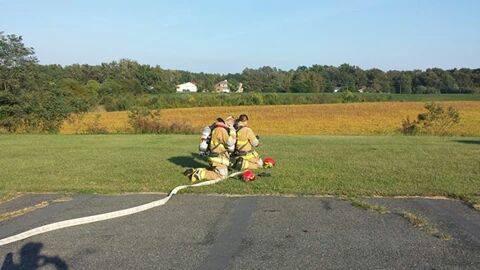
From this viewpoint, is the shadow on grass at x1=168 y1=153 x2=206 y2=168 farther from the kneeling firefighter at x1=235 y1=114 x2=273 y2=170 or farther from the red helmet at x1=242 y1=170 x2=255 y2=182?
the red helmet at x1=242 y1=170 x2=255 y2=182

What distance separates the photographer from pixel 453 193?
26.4 ft

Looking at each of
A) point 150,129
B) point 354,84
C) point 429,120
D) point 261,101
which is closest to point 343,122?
point 429,120

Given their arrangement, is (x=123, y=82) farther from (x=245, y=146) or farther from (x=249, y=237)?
(x=249, y=237)

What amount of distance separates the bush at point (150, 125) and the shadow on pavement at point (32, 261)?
67.1 feet

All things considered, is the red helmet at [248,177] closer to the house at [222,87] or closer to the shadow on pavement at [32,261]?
the shadow on pavement at [32,261]

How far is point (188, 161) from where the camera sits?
40.9ft

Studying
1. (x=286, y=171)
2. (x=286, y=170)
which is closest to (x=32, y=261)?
(x=286, y=171)

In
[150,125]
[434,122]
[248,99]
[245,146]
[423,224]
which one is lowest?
[248,99]

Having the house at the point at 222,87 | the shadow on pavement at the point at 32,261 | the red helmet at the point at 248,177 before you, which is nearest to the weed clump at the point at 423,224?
the red helmet at the point at 248,177

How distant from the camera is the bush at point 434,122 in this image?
26.1 metres

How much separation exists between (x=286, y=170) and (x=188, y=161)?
2931mm

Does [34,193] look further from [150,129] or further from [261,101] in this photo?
[261,101]

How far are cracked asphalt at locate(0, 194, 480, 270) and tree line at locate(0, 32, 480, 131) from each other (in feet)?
67.1

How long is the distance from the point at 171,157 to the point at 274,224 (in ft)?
24.9
